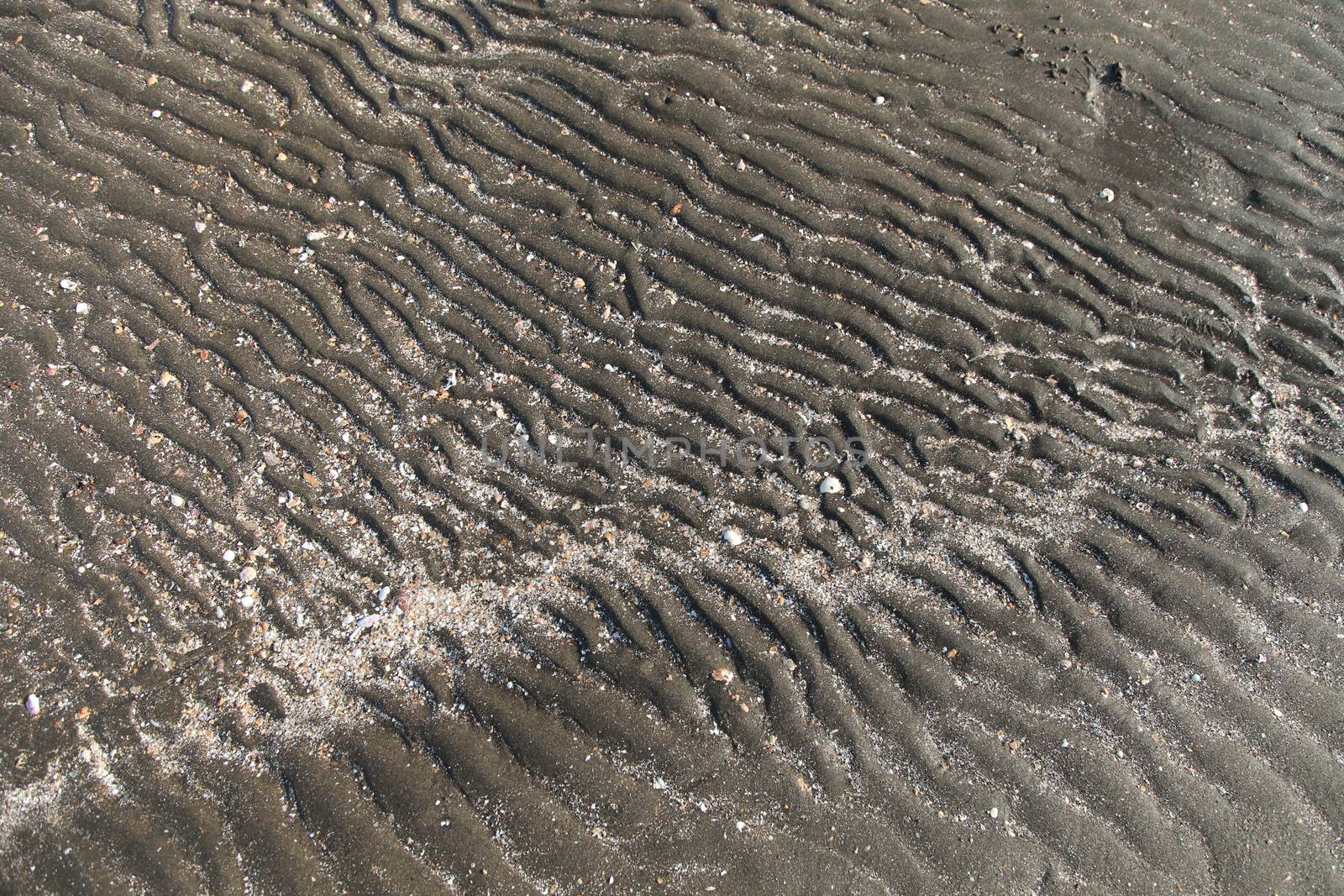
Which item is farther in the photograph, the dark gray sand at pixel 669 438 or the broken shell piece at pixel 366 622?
the broken shell piece at pixel 366 622

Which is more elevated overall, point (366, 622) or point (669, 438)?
point (669, 438)

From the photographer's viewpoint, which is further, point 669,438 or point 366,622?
point 669,438

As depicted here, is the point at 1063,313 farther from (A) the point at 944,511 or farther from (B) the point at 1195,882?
(B) the point at 1195,882

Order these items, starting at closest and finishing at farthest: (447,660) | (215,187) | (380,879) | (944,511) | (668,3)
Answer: (380,879), (447,660), (944,511), (215,187), (668,3)

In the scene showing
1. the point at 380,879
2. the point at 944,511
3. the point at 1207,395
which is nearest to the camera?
the point at 380,879

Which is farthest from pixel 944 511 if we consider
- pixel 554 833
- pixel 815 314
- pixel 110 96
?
pixel 110 96

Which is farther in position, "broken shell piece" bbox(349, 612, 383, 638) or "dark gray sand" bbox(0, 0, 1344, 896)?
"broken shell piece" bbox(349, 612, 383, 638)

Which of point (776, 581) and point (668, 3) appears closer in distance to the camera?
point (776, 581)

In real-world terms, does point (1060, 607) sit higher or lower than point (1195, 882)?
higher
